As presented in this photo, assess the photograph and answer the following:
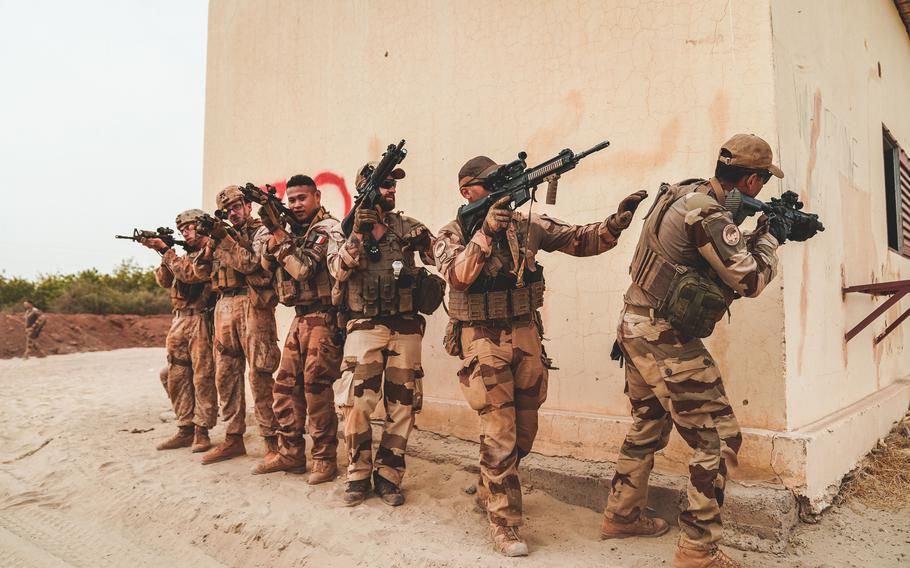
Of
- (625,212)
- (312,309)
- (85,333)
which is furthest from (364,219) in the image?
(85,333)

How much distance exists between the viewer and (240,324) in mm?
4855

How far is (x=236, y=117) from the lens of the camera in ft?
22.8

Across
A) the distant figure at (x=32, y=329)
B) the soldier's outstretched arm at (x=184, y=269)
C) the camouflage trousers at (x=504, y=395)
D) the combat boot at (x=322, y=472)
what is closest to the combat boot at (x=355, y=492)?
the combat boot at (x=322, y=472)

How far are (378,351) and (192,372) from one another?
251cm

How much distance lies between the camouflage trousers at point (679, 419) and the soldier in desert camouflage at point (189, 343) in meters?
3.58

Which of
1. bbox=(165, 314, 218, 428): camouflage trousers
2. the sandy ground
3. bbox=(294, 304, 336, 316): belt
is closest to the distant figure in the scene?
the sandy ground

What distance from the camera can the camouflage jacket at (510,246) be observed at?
2.98m

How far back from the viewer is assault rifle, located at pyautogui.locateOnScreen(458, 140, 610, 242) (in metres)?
2.86

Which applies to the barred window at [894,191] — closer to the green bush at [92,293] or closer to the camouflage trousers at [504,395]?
the camouflage trousers at [504,395]

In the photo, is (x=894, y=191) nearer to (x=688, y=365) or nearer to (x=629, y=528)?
(x=688, y=365)

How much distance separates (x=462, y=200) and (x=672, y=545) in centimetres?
285

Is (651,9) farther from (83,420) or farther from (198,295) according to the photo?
(83,420)

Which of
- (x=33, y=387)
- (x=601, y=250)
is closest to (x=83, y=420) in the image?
(x=33, y=387)

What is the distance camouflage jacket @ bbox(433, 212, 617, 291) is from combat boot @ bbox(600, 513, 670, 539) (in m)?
1.38
